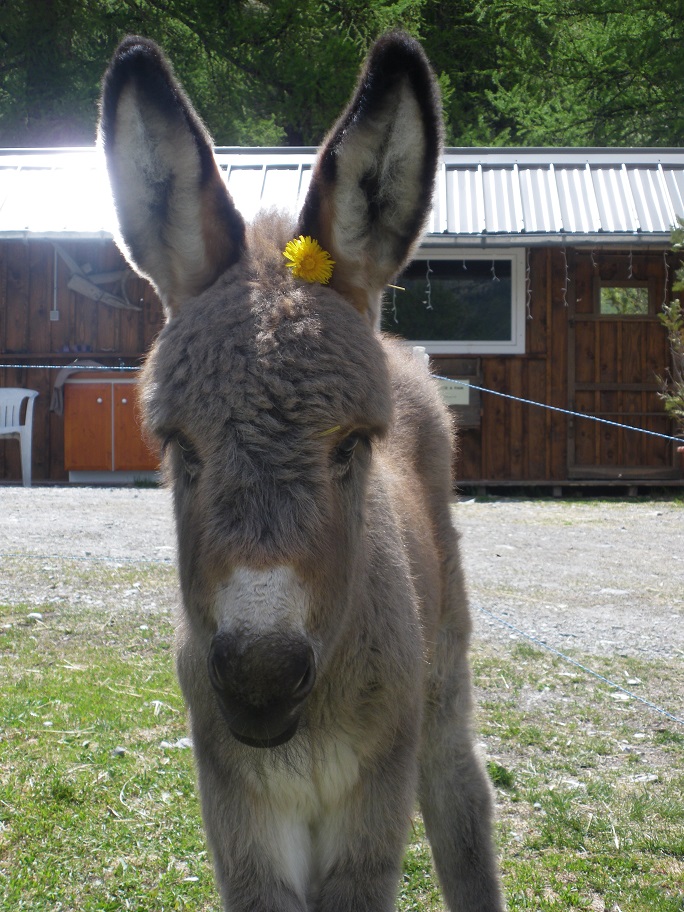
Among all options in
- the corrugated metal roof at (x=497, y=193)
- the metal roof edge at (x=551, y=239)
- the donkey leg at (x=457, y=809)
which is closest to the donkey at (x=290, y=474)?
the donkey leg at (x=457, y=809)

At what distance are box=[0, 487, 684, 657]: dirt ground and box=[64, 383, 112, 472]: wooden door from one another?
4.34 feet

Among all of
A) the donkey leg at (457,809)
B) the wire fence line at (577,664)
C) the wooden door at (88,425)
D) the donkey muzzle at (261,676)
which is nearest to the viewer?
the donkey muzzle at (261,676)

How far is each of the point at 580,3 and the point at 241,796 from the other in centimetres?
2797

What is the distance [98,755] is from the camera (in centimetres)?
433

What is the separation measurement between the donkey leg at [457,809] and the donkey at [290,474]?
0.59 meters

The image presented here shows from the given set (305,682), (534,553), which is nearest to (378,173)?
(305,682)

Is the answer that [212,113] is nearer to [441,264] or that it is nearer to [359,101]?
[441,264]

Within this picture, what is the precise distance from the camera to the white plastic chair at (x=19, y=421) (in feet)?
48.0

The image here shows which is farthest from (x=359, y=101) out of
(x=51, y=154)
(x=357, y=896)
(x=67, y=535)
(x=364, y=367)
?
(x=51, y=154)

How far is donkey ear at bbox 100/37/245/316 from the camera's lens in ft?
8.69

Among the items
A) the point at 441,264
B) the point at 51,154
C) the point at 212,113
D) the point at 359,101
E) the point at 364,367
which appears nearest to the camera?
the point at 364,367

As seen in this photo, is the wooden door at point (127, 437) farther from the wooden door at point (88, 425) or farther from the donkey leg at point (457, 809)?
the donkey leg at point (457, 809)

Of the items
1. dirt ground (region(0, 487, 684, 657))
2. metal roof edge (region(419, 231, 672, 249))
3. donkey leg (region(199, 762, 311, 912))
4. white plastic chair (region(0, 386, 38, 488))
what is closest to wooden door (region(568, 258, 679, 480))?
metal roof edge (region(419, 231, 672, 249))

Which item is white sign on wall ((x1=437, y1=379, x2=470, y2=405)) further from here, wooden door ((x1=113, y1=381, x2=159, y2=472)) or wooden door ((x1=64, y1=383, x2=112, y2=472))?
wooden door ((x1=64, y1=383, x2=112, y2=472))
